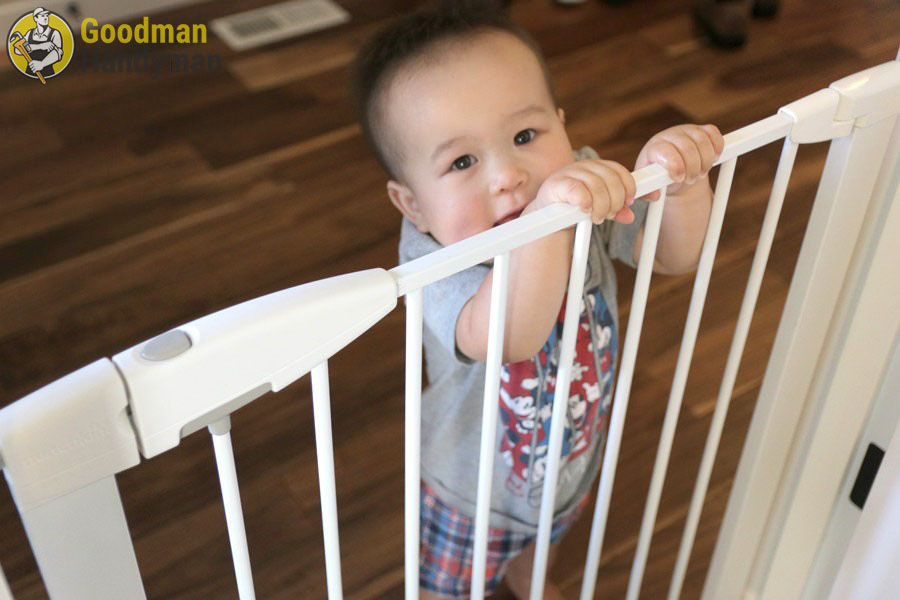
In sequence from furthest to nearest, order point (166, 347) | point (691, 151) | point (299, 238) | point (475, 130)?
point (299, 238) < point (475, 130) < point (691, 151) < point (166, 347)

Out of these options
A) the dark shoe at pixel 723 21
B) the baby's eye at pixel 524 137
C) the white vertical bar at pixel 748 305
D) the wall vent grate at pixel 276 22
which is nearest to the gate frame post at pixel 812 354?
the white vertical bar at pixel 748 305

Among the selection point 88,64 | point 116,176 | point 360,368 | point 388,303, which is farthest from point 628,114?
point 388,303

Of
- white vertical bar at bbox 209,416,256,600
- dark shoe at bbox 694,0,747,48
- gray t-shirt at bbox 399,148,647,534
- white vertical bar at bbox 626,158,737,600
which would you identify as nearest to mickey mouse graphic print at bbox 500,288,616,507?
gray t-shirt at bbox 399,148,647,534

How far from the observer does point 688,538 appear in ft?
3.09

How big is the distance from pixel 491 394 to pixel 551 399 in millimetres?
296

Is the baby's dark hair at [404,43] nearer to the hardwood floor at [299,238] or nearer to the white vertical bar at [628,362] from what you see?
the white vertical bar at [628,362]

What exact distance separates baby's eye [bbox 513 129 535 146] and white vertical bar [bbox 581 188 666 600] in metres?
0.14

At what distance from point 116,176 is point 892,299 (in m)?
1.51

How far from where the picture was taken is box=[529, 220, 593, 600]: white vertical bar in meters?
0.64

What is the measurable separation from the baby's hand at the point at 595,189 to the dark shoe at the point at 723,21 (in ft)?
6.05

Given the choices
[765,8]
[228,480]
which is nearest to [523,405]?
[228,480]

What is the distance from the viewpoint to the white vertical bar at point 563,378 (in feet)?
2.10

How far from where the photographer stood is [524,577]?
129 cm

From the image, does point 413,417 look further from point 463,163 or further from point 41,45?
point 41,45
